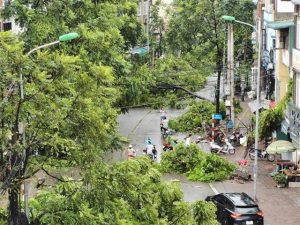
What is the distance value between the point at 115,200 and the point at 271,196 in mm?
18283

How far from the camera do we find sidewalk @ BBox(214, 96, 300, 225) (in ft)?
87.1

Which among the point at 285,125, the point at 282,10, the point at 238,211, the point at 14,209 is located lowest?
the point at 238,211

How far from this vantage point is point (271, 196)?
97.1 ft

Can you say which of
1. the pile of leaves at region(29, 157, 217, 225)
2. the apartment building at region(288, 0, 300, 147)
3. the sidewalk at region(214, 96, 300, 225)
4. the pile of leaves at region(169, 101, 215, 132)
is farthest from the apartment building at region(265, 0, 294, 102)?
the pile of leaves at region(29, 157, 217, 225)

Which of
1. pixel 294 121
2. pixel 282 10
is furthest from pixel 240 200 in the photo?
pixel 282 10

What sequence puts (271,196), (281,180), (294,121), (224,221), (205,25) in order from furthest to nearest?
(205,25), (281,180), (294,121), (271,196), (224,221)

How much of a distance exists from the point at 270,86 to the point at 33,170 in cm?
3438

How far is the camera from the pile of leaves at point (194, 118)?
44719mm

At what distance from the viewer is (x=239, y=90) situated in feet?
185

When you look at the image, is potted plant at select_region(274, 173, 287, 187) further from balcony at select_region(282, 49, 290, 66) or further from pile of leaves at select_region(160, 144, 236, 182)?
balcony at select_region(282, 49, 290, 66)

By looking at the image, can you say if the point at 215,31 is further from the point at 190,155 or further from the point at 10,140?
the point at 10,140

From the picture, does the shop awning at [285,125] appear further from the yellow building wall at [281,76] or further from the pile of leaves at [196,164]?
the yellow building wall at [281,76]

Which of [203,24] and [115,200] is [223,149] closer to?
[203,24]

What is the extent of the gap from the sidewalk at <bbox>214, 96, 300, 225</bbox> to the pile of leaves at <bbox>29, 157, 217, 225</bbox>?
13.1 meters
